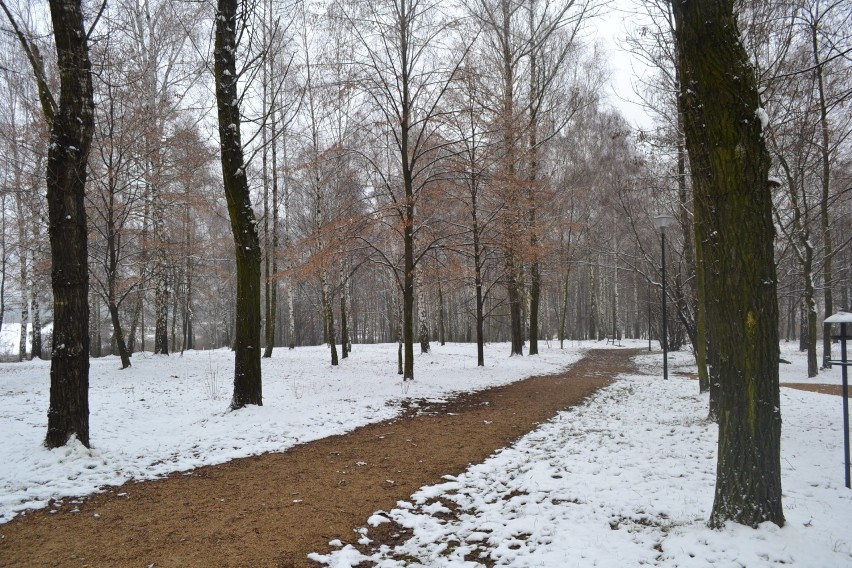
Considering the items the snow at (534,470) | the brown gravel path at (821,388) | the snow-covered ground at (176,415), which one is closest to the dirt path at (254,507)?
the snow at (534,470)

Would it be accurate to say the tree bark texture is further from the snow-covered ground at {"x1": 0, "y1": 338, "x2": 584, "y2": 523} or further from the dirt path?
the dirt path

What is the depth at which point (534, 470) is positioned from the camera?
4.83m

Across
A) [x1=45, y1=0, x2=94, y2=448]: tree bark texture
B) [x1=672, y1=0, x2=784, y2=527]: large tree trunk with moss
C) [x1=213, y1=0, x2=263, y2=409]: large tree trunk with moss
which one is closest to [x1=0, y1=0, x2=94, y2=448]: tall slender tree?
[x1=45, y1=0, x2=94, y2=448]: tree bark texture

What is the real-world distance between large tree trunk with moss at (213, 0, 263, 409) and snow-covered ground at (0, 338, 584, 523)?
0.57 metres

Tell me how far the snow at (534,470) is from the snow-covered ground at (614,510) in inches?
0.6

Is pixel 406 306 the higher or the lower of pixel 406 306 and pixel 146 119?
the lower

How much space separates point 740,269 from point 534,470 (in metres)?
2.92

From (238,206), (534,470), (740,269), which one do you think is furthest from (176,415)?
(740,269)

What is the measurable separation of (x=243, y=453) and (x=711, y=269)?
5.31 m

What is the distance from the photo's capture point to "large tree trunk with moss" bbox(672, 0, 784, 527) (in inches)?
117

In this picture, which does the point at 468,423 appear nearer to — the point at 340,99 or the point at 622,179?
the point at 340,99

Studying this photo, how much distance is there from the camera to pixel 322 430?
6609mm

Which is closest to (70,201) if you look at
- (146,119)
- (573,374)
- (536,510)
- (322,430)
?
(322,430)

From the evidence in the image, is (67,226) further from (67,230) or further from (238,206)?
(238,206)
